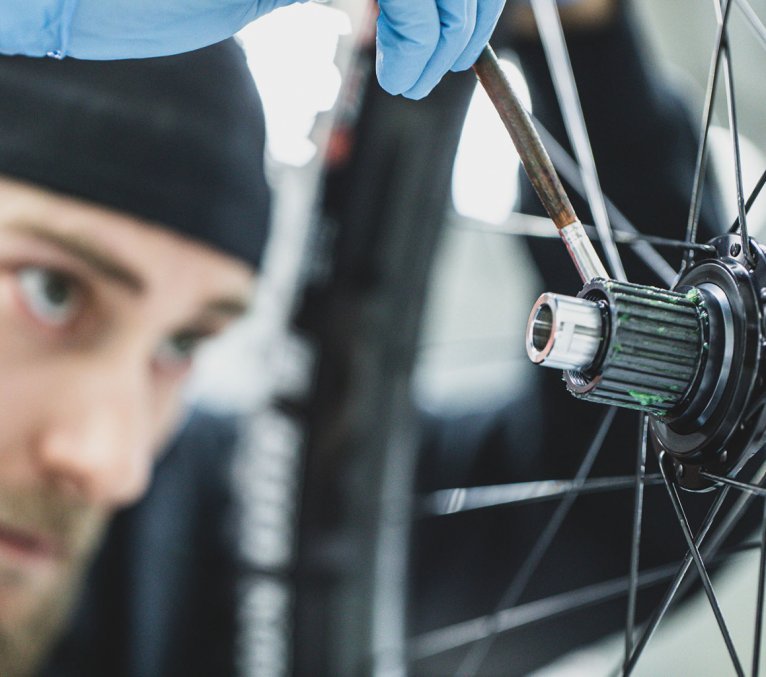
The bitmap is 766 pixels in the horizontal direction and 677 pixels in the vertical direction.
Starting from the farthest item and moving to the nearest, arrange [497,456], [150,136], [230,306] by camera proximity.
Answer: [497,456]
[230,306]
[150,136]

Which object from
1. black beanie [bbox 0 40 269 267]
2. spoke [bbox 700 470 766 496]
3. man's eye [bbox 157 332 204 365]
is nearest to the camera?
spoke [bbox 700 470 766 496]

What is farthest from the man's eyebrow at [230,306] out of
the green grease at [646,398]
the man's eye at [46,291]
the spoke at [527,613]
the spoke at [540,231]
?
the green grease at [646,398]

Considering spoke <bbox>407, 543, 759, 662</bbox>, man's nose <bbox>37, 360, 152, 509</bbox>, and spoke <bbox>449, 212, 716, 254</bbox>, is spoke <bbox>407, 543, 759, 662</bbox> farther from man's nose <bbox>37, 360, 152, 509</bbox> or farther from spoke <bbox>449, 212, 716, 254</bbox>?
man's nose <bbox>37, 360, 152, 509</bbox>

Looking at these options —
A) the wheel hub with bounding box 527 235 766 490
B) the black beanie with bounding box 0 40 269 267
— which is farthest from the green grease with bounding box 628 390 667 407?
the black beanie with bounding box 0 40 269 267

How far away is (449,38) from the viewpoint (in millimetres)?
371

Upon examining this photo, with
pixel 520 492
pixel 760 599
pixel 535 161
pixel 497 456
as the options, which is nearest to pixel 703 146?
pixel 535 161

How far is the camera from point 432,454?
3.34 ft

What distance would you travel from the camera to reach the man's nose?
712 millimetres

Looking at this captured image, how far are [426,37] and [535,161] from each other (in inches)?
4.5

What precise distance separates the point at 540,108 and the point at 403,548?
17.9 inches

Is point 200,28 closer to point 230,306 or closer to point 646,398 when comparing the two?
point 646,398

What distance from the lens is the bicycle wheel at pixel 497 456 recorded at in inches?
10.6

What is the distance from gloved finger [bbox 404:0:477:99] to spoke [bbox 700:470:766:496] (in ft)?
0.69

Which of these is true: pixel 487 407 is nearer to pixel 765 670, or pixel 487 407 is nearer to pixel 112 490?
pixel 112 490
